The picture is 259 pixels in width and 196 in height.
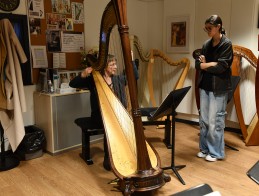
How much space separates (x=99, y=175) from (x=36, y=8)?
88.3 inches

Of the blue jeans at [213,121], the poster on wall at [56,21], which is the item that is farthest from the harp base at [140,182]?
the poster on wall at [56,21]

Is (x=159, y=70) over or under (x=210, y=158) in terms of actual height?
over

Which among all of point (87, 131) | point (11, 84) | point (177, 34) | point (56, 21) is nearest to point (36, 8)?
point (56, 21)

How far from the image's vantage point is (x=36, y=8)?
10.9 ft

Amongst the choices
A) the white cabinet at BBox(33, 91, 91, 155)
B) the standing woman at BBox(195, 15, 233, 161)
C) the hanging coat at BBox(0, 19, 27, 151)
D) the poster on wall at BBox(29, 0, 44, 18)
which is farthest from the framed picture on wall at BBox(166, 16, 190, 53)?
the hanging coat at BBox(0, 19, 27, 151)

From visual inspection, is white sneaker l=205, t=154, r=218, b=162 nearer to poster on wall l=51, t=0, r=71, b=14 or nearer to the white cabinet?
the white cabinet

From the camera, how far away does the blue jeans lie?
2.85 metres

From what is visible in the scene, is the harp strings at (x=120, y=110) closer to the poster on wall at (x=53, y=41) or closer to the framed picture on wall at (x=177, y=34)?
the poster on wall at (x=53, y=41)

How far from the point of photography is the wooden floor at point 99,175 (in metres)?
2.42

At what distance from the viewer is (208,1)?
13.3 ft

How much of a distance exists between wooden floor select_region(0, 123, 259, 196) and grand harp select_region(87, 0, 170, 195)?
517 millimetres

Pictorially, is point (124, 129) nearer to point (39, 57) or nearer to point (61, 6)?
point (39, 57)

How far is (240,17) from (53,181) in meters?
3.31

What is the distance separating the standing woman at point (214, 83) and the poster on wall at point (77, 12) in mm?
1889
